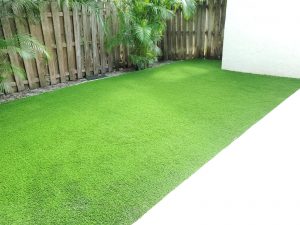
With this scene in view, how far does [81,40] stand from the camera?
16.7 feet

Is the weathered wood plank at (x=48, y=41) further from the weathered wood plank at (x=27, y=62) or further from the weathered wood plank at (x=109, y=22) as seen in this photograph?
the weathered wood plank at (x=109, y=22)

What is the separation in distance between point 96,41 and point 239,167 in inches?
165

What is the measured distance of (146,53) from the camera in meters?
5.77

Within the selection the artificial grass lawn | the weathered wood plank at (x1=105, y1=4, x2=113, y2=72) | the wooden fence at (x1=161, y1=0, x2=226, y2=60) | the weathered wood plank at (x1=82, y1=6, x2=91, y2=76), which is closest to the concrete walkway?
the artificial grass lawn

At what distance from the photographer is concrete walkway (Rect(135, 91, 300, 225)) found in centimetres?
167

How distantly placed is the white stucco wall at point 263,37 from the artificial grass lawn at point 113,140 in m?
0.49

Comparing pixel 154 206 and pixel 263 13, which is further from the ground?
pixel 263 13

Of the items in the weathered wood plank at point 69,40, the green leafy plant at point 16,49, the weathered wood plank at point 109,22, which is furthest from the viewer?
the weathered wood plank at point 109,22

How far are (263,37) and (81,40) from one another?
370cm

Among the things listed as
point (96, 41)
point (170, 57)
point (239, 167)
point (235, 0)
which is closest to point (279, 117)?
point (239, 167)

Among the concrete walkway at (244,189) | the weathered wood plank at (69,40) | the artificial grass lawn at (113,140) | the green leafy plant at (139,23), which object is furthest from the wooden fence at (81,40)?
the concrete walkway at (244,189)

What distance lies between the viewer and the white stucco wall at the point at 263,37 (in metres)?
→ 4.71

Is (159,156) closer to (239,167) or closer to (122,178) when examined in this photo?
(122,178)

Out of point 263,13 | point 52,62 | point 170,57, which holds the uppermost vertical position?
point 263,13
